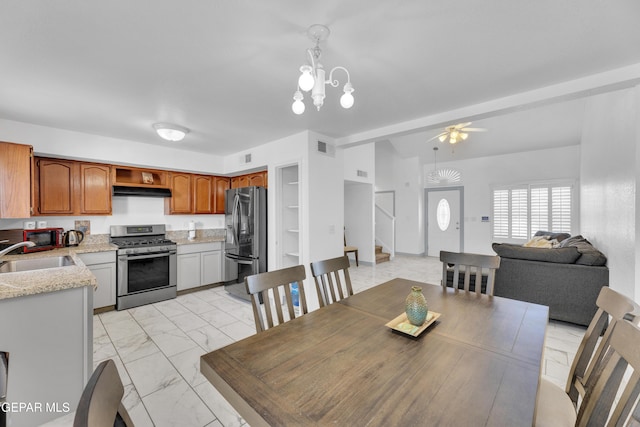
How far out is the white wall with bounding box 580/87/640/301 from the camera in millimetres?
2238

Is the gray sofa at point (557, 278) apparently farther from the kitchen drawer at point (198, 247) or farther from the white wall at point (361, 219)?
the kitchen drawer at point (198, 247)

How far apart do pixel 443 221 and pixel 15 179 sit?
819cm

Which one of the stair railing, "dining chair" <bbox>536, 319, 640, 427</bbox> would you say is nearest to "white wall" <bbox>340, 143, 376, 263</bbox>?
the stair railing

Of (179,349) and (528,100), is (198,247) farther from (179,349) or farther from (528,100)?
(528,100)

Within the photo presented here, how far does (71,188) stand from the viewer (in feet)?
12.1

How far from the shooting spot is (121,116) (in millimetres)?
3029

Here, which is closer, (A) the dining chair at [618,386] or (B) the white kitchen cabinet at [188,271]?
(A) the dining chair at [618,386]

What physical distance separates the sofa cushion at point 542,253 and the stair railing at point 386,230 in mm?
4022

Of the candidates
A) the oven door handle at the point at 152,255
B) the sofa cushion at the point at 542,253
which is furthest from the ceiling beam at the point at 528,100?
the oven door handle at the point at 152,255

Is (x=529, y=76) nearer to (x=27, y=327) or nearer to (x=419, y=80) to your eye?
(x=419, y=80)

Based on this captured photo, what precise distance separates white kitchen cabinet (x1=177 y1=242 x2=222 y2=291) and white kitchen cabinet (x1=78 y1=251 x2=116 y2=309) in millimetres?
846

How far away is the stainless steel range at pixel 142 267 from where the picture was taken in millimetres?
3736

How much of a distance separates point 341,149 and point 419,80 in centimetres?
187

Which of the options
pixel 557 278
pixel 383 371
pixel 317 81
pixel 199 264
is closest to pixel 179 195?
pixel 199 264
